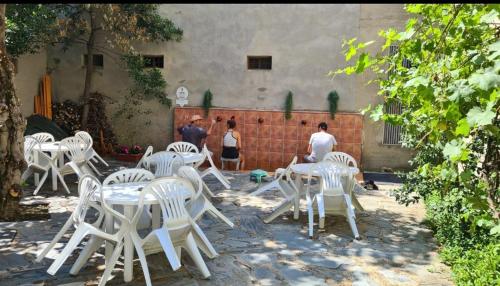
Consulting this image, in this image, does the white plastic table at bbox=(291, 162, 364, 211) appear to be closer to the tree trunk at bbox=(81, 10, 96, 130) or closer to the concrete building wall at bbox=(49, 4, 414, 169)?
the concrete building wall at bbox=(49, 4, 414, 169)

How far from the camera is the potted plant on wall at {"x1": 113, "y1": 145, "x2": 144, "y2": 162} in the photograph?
1242cm

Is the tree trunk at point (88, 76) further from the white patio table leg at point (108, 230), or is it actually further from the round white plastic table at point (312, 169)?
the white patio table leg at point (108, 230)

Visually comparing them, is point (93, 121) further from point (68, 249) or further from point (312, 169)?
point (68, 249)

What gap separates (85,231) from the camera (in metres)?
4.40

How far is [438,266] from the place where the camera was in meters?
5.05

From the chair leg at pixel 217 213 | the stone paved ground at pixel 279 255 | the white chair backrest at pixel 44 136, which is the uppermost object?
the white chair backrest at pixel 44 136

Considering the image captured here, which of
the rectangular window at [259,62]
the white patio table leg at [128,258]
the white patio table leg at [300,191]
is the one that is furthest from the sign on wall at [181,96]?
the white patio table leg at [128,258]

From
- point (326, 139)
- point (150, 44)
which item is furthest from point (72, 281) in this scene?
point (150, 44)

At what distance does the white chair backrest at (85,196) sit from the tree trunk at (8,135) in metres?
1.70

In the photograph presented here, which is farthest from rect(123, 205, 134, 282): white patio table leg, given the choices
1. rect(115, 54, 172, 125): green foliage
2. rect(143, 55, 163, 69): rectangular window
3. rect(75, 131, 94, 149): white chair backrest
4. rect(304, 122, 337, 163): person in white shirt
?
rect(143, 55, 163, 69): rectangular window

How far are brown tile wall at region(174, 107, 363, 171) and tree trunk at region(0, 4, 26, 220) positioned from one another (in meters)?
7.09

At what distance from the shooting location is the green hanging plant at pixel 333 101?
11.8 meters

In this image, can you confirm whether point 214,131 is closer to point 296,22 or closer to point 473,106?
point 296,22

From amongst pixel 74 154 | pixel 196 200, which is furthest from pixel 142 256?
pixel 74 154
